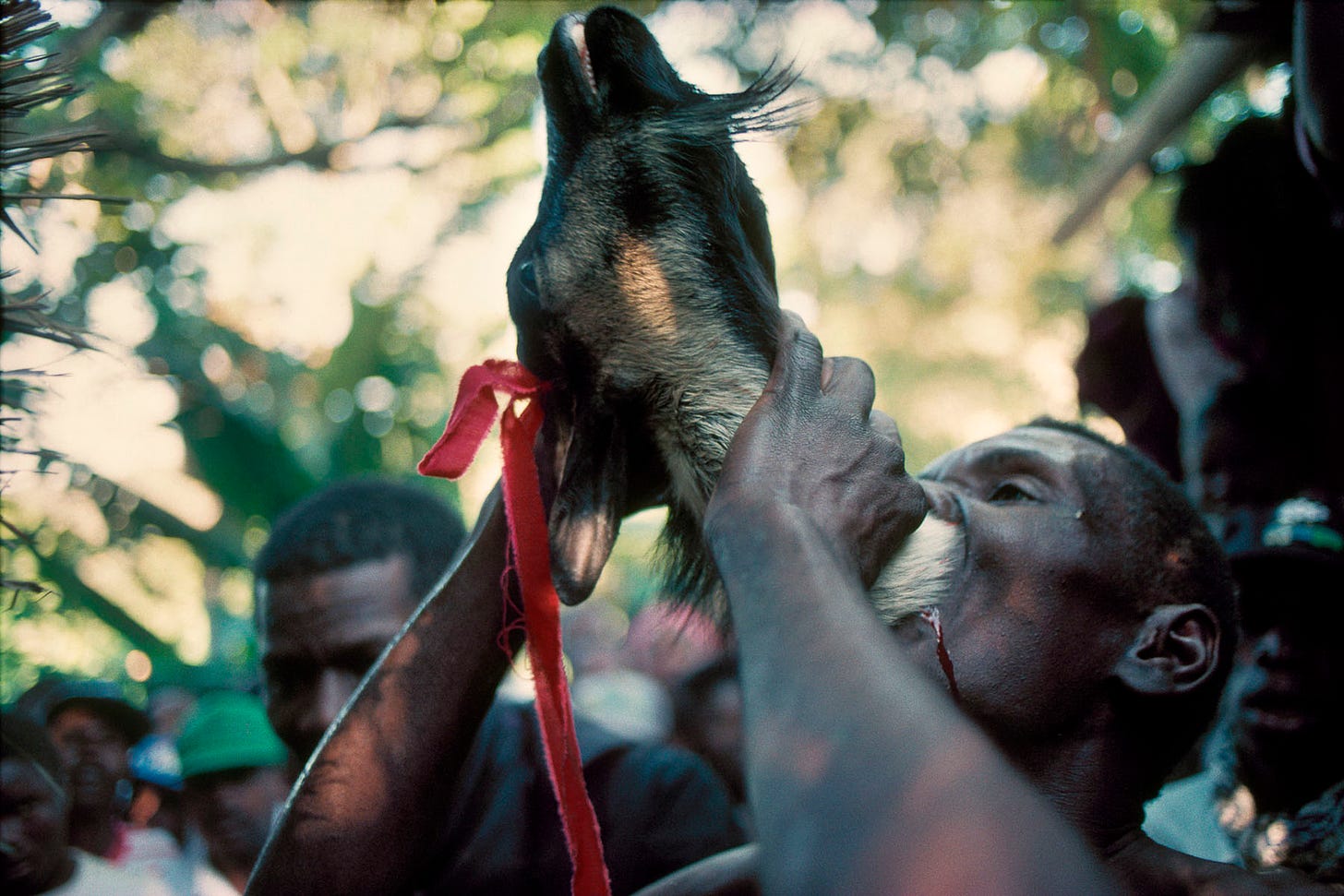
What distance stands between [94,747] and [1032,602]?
4.35 meters

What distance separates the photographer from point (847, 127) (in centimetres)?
673

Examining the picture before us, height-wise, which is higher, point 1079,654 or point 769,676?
point 769,676

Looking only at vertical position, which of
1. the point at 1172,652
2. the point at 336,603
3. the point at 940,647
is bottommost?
the point at 336,603

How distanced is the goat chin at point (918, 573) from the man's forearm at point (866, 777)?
360 millimetres

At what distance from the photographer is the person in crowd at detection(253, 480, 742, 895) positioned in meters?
2.29

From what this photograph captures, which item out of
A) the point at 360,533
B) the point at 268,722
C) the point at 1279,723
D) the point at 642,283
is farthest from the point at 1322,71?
the point at 268,722

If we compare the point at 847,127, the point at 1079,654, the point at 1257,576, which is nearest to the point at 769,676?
the point at 1079,654

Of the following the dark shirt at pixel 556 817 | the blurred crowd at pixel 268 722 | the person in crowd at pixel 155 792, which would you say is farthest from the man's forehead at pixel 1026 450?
the person in crowd at pixel 155 792

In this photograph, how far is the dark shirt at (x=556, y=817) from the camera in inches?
89.1

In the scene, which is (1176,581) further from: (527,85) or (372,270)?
(372,270)

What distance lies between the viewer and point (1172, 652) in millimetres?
1614

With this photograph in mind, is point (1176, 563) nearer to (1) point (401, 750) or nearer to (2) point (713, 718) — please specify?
(1) point (401, 750)

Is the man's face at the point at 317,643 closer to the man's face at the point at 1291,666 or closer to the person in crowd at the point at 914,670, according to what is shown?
the person in crowd at the point at 914,670

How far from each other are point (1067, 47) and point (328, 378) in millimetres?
7737
